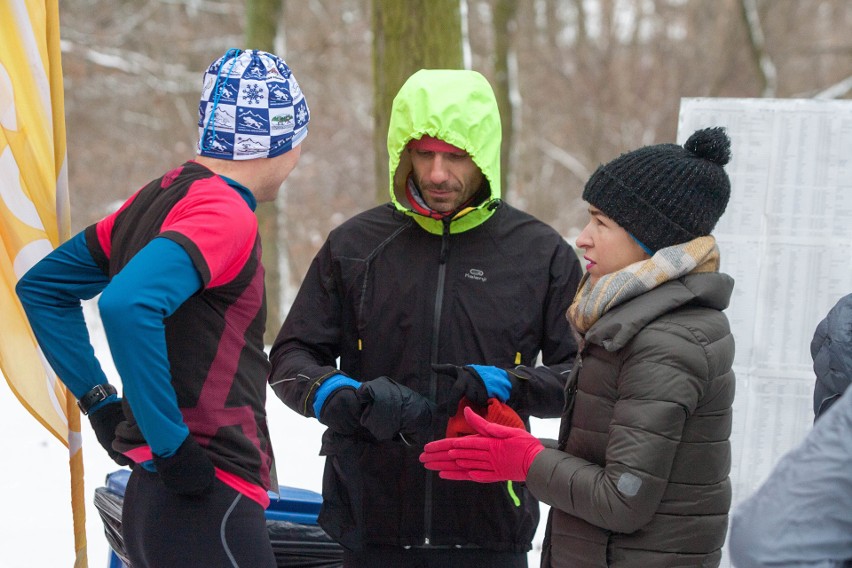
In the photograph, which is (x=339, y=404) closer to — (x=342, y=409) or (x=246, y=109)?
(x=342, y=409)

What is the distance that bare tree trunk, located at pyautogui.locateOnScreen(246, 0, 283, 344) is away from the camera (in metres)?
9.54

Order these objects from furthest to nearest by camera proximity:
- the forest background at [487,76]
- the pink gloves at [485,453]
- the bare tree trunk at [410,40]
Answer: the forest background at [487,76], the bare tree trunk at [410,40], the pink gloves at [485,453]

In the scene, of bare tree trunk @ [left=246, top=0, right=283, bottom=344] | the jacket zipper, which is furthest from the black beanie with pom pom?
bare tree trunk @ [left=246, top=0, right=283, bottom=344]

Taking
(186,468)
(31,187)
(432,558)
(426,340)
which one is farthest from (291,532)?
(31,187)

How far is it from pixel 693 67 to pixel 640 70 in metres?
1.16

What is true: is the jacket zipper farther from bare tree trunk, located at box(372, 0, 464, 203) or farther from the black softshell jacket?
bare tree trunk, located at box(372, 0, 464, 203)

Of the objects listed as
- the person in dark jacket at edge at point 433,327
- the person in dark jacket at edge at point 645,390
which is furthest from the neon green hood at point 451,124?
the person in dark jacket at edge at point 645,390

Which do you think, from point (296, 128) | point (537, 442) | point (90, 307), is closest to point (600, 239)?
point (537, 442)

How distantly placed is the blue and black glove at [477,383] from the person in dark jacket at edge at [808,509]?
121 centimetres

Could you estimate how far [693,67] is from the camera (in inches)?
813

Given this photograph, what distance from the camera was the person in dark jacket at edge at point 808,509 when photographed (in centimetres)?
117

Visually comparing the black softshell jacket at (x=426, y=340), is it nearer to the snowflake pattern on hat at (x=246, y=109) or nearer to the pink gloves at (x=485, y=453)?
the pink gloves at (x=485, y=453)

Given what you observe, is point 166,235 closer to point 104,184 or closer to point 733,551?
point 733,551

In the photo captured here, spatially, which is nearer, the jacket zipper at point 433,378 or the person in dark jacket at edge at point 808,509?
the person in dark jacket at edge at point 808,509
